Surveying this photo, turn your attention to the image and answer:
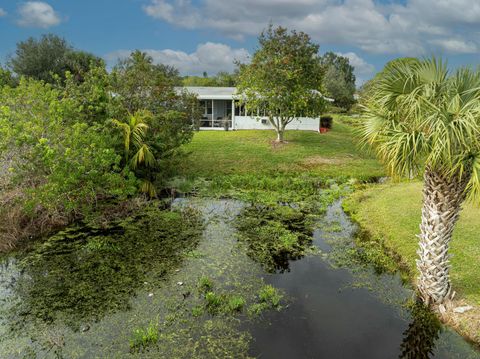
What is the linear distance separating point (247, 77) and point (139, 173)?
11.0m

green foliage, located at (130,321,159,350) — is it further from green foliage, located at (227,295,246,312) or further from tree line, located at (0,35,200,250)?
tree line, located at (0,35,200,250)

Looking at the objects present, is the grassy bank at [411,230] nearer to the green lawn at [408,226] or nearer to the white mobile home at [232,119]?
the green lawn at [408,226]

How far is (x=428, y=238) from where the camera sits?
703cm

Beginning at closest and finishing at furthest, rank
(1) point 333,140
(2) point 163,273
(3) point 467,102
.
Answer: (3) point 467,102, (2) point 163,273, (1) point 333,140

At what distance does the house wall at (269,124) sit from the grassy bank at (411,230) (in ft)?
42.4

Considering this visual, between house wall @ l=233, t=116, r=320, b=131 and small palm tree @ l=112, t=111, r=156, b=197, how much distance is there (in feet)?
50.8

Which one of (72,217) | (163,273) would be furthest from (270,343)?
(72,217)

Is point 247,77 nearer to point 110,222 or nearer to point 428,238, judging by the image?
point 110,222

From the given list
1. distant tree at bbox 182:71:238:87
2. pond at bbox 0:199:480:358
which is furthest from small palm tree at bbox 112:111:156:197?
distant tree at bbox 182:71:238:87

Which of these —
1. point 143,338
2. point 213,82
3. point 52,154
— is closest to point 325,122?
point 52,154

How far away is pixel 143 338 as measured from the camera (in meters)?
6.21

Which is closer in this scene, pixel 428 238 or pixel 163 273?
pixel 428 238

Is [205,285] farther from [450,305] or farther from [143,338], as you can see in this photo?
[450,305]

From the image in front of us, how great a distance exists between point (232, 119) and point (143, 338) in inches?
962
